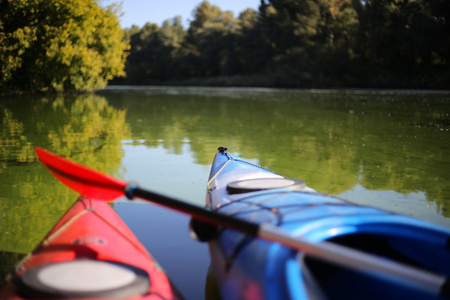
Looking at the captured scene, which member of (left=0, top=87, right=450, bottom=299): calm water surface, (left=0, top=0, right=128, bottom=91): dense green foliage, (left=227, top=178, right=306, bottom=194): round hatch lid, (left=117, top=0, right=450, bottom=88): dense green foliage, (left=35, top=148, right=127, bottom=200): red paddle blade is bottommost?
(left=0, top=87, right=450, bottom=299): calm water surface

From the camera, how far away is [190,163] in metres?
4.77

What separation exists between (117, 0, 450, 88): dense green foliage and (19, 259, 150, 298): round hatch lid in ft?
93.8

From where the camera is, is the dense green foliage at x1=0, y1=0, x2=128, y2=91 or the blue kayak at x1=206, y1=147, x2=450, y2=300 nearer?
the blue kayak at x1=206, y1=147, x2=450, y2=300

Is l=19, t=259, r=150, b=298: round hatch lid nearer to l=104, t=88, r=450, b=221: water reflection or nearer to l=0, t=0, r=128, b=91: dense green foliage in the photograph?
l=104, t=88, r=450, b=221: water reflection

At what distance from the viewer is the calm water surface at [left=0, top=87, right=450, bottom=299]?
2771 mm

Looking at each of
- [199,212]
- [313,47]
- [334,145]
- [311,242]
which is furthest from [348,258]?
[313,47]

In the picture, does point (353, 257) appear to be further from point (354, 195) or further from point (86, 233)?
point (354, 195)

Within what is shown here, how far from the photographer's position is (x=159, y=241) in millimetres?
2689

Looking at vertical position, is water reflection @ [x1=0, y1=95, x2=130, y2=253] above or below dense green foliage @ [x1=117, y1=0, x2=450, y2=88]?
below

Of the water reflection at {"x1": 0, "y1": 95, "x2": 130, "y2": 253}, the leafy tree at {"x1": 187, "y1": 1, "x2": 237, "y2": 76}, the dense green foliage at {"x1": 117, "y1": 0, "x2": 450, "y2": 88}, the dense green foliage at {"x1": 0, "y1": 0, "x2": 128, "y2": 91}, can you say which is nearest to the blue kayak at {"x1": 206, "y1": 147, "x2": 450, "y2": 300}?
the water reflection at {"x1": 0, "y1": 95, "x2": 130, "y2": 253}

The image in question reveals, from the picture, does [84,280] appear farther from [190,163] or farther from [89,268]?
[190,163]

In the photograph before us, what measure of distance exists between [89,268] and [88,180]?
75 cm

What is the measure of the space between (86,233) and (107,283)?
0.55m

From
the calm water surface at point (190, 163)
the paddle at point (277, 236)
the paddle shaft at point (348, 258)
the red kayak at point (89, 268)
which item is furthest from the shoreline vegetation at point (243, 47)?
the paddle shaft at point (348, 258)
